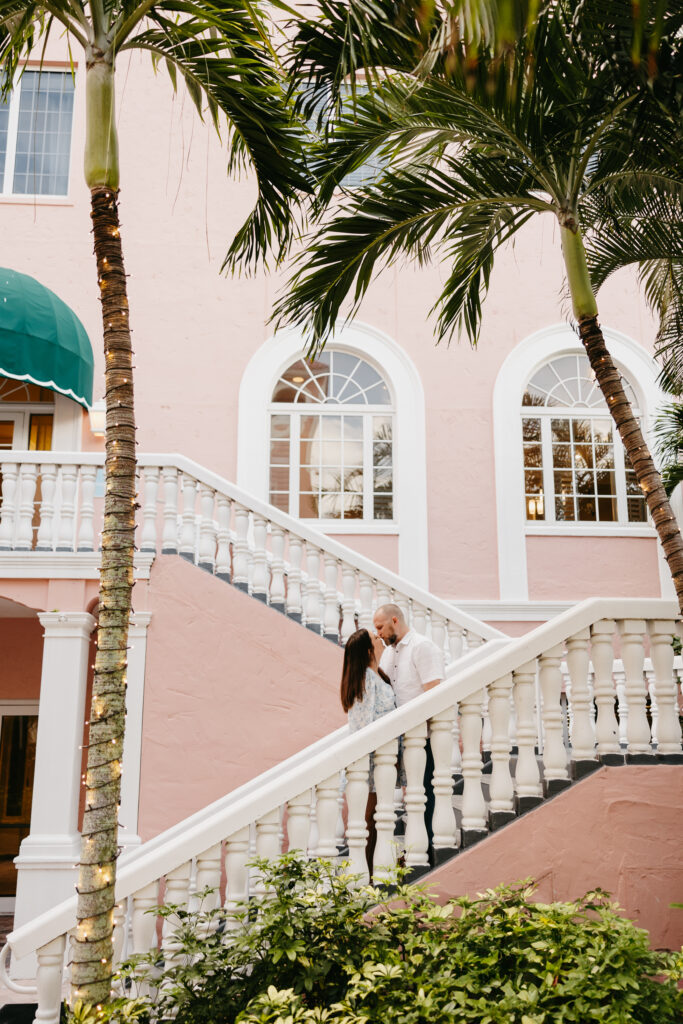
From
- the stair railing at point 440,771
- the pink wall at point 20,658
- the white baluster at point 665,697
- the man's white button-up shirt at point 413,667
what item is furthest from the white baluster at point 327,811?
the pink wall at point 20,658

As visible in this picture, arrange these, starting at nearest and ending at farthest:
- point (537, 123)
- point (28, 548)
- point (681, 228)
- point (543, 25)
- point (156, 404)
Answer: point (543, 25)
point (537, 123)
point (681, 228)
point (28, 548)
point (156, 404)

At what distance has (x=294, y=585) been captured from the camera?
8289 millimetres

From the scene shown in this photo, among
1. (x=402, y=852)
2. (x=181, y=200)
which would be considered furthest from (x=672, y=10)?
(x=181, y=200)

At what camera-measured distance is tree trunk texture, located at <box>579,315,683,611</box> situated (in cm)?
522

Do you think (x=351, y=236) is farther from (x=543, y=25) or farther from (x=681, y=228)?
(x=681, y=228)

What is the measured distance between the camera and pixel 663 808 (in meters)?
4.84

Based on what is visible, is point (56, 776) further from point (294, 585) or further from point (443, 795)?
point (443, 795)


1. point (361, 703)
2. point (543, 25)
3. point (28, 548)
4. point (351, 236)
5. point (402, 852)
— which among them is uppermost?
point (543, 25)

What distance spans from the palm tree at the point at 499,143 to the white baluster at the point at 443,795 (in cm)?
160

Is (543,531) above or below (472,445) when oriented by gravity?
below

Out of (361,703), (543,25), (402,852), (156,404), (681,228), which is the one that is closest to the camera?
(543,25)

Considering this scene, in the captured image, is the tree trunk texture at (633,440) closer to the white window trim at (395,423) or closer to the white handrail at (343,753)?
the white handrail at (343,753)

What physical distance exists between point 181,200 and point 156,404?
2.92 m

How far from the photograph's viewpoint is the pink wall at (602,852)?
184 inches
